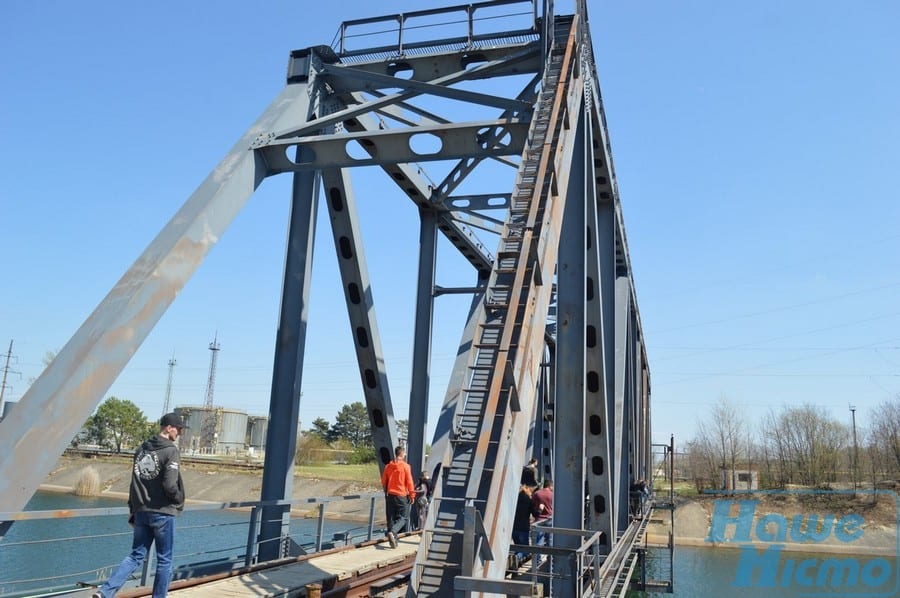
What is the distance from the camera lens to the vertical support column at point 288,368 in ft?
31.5

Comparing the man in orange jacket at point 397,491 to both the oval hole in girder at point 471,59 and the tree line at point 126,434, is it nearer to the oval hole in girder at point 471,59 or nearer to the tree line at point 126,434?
the oval hole in girder at point 471,59

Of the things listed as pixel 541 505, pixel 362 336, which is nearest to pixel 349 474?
pixel 362 336

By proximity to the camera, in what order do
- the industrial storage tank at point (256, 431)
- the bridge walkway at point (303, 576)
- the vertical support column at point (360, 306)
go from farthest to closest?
the industrial storage tank at point (256, 431) < the vertical support column at point (360, 306) < the bridge walkway at point (303, 576)

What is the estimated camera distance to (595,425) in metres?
10.4

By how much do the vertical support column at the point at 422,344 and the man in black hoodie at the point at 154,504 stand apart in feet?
33.0

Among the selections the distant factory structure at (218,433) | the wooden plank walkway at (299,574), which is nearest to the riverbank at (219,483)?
the distant factory structure at (218,433)

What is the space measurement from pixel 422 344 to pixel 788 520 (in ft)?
135

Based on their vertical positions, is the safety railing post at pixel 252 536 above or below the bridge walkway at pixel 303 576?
above

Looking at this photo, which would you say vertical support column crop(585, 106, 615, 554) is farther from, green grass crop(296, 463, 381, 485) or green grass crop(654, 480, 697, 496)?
green grass crop(296, 463, 381, 485)

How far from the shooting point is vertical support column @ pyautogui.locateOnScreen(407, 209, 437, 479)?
51.4ft

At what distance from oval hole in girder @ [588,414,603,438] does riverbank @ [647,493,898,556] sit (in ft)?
109

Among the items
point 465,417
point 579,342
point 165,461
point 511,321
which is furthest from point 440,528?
point 579,342

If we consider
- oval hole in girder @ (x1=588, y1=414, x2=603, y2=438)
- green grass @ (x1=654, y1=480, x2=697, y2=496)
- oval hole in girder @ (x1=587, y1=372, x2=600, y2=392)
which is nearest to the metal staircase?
oval hole in girder @ (x1=587, y1=372, x2=600, y2=392)

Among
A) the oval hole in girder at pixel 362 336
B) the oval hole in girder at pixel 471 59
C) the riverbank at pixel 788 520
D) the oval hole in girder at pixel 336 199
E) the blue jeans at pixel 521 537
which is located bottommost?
the riverbank at pixel 788 520
